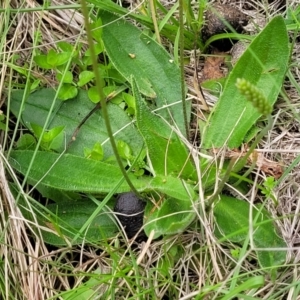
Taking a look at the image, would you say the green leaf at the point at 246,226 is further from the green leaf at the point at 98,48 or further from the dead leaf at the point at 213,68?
the green leaf at the point at 98,48

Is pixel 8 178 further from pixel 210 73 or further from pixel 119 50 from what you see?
pixel 210 73

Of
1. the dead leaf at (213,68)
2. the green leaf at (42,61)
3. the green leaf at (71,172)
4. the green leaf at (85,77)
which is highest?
the green leaf at (42,61)

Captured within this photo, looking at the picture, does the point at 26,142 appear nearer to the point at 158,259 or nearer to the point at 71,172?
the point at 71,172

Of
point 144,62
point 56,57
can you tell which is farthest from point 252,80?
point 56,57

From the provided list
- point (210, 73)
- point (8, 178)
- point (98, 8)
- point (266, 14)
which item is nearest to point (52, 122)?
point (8, 178)

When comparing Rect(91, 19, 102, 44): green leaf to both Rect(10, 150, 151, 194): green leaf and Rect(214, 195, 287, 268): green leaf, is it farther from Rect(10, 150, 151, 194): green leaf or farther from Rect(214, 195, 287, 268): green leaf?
Rect(214, 195, 287, 268): green leaf

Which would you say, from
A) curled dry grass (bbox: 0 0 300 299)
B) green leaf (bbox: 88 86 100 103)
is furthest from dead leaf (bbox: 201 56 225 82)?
green leaf (bbox: 88 86 100 103)

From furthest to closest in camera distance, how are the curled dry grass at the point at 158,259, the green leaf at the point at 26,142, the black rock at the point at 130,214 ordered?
the green leaf at the point at 26,142, the black rock at the point at 130,214, the curled dry grass at the point at 158,259

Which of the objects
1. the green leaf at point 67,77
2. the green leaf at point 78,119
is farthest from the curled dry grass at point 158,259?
the green leaf at point 67,77
